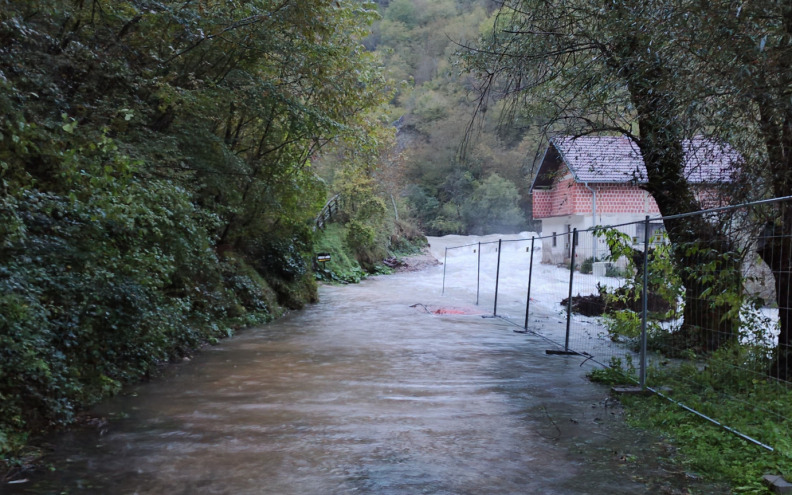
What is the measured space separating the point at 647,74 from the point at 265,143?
8281 mm

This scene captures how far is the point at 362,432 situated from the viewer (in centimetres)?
513

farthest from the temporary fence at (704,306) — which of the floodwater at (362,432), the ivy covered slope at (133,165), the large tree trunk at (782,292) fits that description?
the ivy covered slope at (133,165)

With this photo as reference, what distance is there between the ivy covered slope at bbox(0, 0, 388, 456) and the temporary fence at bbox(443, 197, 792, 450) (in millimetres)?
5226

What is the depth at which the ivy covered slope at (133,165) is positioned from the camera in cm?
497

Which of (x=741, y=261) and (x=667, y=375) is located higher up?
(x=741, y=261)

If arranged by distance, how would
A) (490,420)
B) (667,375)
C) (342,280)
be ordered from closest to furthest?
(490,420) < (667,375) < (342,280)

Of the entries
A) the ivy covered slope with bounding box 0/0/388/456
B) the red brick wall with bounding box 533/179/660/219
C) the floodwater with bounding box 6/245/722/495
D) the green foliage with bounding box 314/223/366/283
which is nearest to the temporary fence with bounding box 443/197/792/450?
the floodwater with bounding box 6/245/722/495

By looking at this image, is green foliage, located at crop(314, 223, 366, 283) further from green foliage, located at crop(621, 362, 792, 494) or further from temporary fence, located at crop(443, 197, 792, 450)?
green foliage, located at crop(621, 362, 792, 494)

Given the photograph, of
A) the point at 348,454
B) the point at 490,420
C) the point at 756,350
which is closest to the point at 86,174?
the point at 348,454

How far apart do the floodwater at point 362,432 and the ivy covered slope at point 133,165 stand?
589 millimetres

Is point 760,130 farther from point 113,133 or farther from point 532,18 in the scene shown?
point 113,133

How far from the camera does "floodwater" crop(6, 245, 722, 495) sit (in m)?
3.98

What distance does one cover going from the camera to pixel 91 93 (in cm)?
749

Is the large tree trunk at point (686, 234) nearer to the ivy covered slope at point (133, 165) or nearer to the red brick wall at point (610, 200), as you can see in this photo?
the ivy covered slope at point (133, 165)
